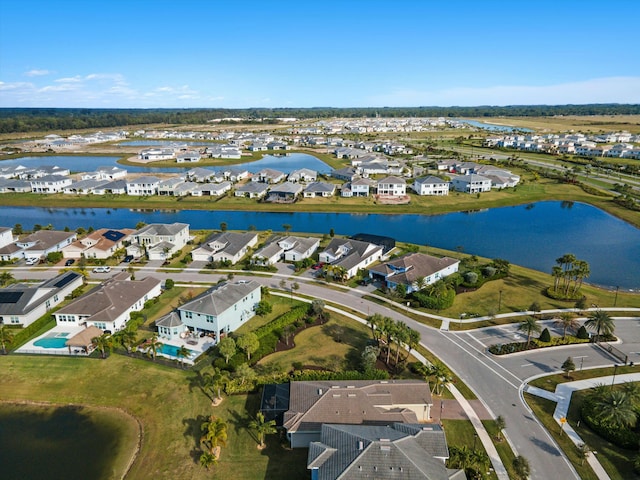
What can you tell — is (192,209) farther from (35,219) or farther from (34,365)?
(34,365)

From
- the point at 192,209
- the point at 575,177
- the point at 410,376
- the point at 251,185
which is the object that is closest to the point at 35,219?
the point at 192,209

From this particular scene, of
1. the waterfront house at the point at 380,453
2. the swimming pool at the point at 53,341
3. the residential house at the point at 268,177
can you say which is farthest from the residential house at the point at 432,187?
the swimming pool at the point at 53,341

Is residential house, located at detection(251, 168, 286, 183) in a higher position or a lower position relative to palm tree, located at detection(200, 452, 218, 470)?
higher

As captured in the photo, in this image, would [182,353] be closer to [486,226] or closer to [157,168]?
[486,226]

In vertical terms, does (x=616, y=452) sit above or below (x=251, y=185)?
below

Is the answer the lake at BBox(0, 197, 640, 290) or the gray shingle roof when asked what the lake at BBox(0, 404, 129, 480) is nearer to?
the gray shingle roof

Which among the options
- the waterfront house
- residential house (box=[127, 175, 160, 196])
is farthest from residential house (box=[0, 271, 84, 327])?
residential house (box=[127, 175, 160, 196])
